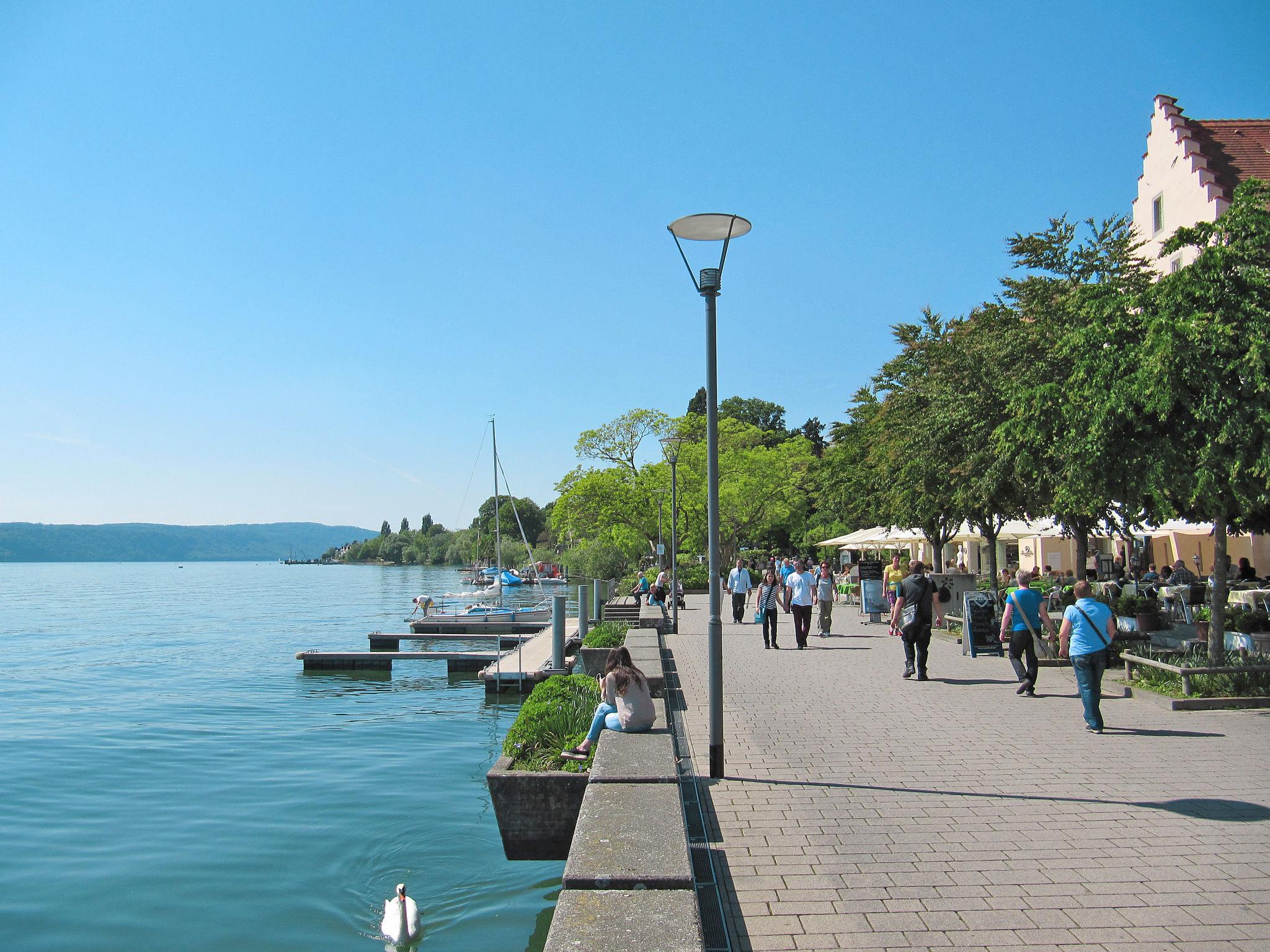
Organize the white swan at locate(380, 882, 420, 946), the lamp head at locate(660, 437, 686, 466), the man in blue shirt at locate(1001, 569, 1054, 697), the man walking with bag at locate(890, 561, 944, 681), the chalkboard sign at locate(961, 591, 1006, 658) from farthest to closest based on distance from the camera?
the lamp head at locate(660, 437, 686, 466), the chalkboard sign at locate(961, 591, 1006, 658), the man walking with bag at locate(890, 561, 944, 681), the man in blue shirt at locate(1001, 569, 1054, 697), the white swan at locate(380, 882, 420, 946)

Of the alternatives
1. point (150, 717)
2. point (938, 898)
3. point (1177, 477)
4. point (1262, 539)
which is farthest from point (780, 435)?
point (938, 898)

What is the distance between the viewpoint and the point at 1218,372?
11.0m

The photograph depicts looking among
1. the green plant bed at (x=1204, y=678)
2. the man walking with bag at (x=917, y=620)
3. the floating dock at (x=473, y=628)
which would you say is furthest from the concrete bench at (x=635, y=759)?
the floating dock at (x=473, y=628)

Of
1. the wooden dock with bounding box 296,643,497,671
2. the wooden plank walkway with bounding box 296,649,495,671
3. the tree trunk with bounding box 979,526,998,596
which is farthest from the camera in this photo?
the wooden plank walkway with bounding box 296,649,495,671

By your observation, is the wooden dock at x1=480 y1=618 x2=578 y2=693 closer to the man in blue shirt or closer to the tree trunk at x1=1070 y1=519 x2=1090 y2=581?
the tree trunk at x1=1070 y1=519 x2=1090 y2=581

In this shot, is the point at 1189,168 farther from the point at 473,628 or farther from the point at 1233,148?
the point at 473,628

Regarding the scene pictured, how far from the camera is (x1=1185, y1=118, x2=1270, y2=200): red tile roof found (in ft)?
91.3

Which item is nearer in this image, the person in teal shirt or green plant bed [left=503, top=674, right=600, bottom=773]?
green plant bed [left=503, top=674, right=600, bottom=773]

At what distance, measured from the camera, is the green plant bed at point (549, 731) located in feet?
27.6

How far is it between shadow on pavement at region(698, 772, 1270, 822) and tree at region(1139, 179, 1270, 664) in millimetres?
4827

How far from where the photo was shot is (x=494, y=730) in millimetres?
19859

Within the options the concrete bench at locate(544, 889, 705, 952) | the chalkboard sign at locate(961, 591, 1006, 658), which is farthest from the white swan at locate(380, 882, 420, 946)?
the chalkboard sign at locate(961, 591, 1006, 658)

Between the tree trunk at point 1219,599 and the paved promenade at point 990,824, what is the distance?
1.39 metres

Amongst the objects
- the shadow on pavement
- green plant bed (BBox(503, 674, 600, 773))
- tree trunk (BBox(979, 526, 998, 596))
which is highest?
tree trunk (BBox(979, 526, 998, 596))
